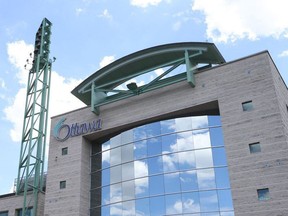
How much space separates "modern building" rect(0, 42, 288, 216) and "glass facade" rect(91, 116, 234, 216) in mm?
77

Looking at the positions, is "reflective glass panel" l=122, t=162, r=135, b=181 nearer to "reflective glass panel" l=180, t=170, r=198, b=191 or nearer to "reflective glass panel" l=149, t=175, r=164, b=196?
"reflective glass panel" l=149, t=175, r=164, b=196

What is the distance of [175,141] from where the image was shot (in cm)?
3316

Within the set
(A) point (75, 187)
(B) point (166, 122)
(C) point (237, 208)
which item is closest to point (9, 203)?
(A) point (75, 187)

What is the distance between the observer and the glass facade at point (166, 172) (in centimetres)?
3023

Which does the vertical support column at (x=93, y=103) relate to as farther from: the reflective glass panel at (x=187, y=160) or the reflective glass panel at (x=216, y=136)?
the reflective glass panel at (x=216, y=136)

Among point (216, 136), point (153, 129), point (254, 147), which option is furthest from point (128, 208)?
point (254, 147)

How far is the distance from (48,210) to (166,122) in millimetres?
13238

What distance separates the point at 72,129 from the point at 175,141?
35.4ft

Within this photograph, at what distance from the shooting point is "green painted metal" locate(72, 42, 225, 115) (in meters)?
34.4

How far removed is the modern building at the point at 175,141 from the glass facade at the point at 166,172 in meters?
0.08

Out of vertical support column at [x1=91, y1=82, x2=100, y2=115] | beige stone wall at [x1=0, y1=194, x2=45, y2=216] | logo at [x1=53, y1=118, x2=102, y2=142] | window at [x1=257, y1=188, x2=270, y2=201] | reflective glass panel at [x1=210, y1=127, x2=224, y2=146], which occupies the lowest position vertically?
window at [x1=257, y1=188, x2=270, y2=201]

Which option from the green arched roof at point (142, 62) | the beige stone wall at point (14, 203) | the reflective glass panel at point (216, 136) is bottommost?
the beige stone wall at point (14, 203)

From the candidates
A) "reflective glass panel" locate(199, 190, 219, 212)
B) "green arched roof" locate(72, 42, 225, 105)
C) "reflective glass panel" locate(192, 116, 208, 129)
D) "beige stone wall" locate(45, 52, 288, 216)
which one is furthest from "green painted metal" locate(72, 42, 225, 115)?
"reflective glass panel" locate(199, 190, 219, 212)

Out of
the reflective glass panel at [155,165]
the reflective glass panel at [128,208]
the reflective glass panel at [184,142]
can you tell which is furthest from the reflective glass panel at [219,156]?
the reflective glass panel at [128,208]
